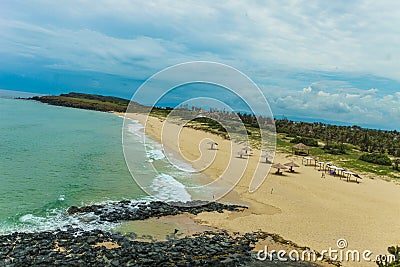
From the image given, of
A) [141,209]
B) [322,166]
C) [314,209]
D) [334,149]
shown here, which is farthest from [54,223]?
[334,149]

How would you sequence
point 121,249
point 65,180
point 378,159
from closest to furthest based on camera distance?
point 121,249, point 65,180, point 378,159

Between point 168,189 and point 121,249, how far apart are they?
30.5ft

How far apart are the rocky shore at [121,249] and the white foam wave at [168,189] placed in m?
5.64

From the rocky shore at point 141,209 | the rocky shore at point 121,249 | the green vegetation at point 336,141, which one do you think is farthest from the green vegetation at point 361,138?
the rocky shore at point 121,249

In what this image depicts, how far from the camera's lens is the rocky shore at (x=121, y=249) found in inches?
407

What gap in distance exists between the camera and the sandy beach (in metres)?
13.7

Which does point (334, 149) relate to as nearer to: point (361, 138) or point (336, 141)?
point (336, 141)

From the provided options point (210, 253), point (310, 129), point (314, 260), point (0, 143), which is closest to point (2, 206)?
point (210, 253)

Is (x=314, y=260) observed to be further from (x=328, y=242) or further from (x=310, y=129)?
(x=310, y=129)

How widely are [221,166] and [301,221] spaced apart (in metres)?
13.7

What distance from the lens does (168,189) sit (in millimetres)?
20516

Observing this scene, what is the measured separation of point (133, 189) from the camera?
20.3 meters

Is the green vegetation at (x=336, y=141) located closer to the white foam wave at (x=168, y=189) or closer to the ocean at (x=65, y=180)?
the white foam wave at (x=168, y=189)

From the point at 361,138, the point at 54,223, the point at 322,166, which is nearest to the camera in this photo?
the point at 54,223
